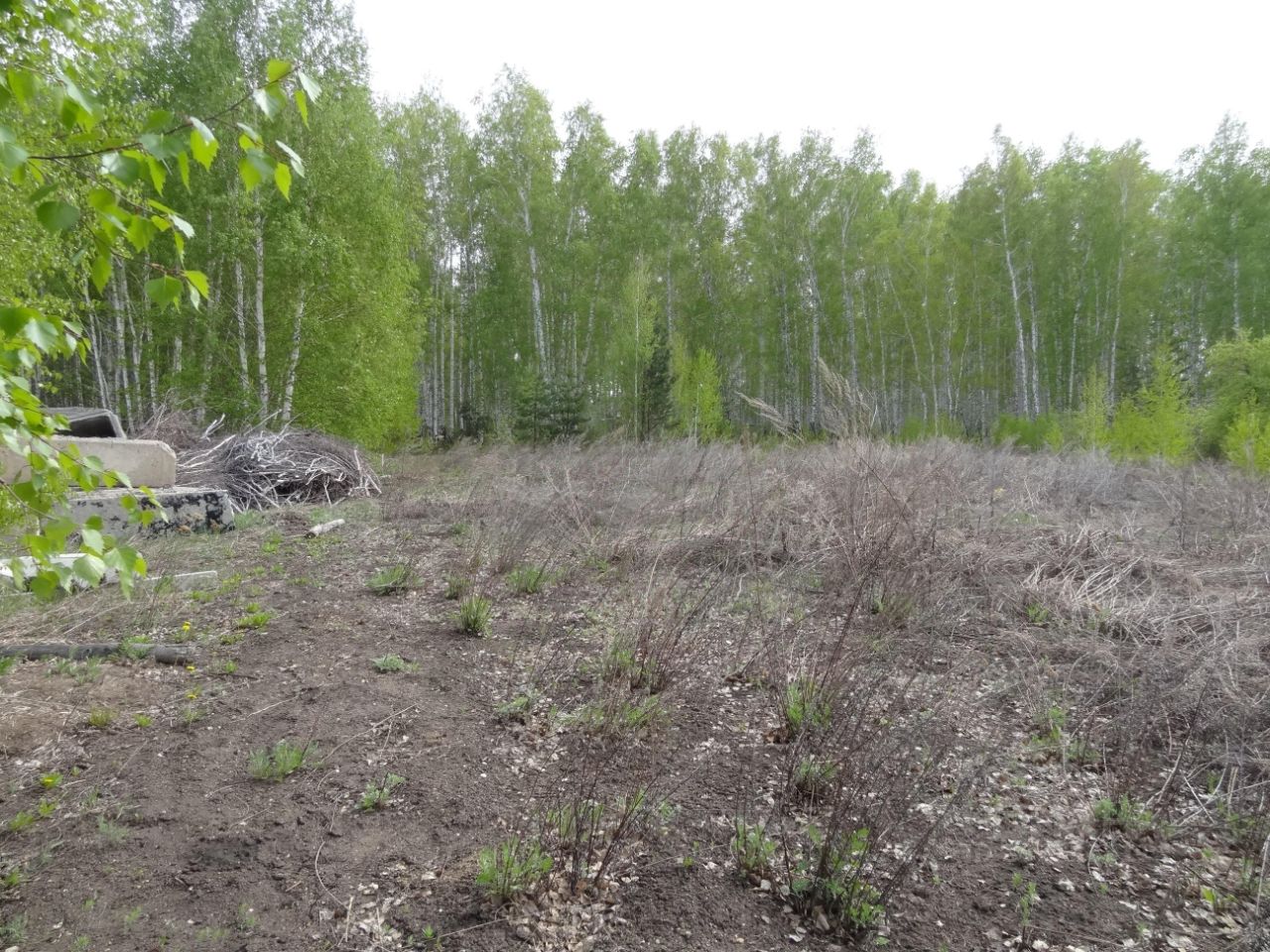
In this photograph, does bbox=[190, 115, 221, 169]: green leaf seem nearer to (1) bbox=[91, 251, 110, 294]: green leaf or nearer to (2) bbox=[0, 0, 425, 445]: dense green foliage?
(1) bbox=[91, 251, 110, 294]: green leaf

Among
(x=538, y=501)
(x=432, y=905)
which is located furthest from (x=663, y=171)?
(x=432, y=905)

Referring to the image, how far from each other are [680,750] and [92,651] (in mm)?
3164

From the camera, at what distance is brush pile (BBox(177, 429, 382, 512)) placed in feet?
27.8

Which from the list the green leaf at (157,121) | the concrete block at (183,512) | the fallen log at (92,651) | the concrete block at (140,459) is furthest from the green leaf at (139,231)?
the concrete block at (140,459)

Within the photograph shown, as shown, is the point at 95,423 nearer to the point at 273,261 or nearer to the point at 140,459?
the point at 140,459

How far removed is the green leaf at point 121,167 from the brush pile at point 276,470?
8.18 meters

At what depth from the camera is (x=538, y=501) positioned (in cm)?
622

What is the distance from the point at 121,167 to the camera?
3.52 ft

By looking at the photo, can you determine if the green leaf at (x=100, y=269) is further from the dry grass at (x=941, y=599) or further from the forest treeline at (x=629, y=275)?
the forest treeline at (x=629, y=275)

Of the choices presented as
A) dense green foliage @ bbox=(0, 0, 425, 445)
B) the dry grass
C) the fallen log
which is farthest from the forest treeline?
the fallen log

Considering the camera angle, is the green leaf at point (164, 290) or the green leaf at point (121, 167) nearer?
the green leaf at point (121, 167)

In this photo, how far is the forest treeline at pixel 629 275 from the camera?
41.9 ft

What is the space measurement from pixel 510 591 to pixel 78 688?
2.48 meters

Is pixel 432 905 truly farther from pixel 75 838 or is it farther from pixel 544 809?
pixel 75 838
